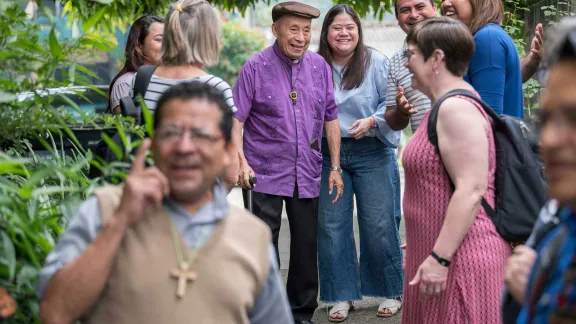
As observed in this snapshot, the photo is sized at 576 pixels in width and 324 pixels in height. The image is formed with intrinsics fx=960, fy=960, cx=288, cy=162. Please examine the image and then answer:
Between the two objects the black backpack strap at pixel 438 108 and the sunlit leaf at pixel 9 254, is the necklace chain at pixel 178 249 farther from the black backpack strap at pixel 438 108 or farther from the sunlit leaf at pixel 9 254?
the black backpack strap at pixel 438 108

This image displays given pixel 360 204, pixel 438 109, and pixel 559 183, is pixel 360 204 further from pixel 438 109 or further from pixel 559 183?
pixel 559 183

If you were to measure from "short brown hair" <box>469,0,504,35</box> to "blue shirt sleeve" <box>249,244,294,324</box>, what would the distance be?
2.62 metres

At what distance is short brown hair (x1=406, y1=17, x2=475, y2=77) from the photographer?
12.5ft

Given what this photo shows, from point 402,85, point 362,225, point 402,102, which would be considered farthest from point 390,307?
point 402,102

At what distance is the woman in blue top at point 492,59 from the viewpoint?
4.53 metres

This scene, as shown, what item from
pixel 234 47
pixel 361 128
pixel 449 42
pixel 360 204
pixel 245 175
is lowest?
pixel 234 47

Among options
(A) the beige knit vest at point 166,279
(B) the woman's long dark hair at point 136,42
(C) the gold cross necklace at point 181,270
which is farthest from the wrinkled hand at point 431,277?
(B) the woman's long dark hair at point 136,42

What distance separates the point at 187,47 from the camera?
448cm

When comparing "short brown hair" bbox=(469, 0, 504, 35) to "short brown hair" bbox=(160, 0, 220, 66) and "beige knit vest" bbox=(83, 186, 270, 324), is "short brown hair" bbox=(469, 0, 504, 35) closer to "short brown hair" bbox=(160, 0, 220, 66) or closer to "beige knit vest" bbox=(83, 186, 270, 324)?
"short brown hair" bbox=(160, 0, 220, 66)

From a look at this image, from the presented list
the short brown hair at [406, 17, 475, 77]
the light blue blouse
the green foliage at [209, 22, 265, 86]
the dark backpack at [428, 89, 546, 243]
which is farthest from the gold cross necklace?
the green foliage at [209, 22, 265, 86]

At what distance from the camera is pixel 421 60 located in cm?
387

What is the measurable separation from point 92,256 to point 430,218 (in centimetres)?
191

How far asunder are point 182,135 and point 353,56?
4268 mm

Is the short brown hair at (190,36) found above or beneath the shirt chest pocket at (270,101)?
above
